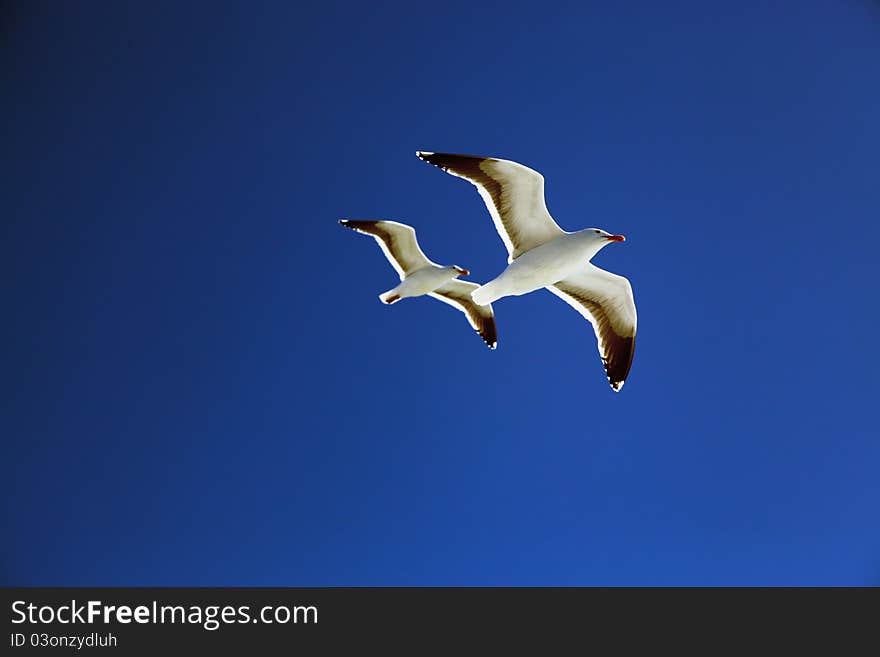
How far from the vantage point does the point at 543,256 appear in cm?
407

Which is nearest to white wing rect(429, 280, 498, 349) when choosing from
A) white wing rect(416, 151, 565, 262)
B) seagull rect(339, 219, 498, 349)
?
seagull rect(339, 219, 498, 349)

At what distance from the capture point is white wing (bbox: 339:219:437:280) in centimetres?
521

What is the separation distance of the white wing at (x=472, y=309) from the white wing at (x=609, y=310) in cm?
108

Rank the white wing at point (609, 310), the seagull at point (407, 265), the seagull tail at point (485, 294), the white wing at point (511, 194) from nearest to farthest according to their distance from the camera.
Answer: the white wing at point (511, 194) → the seagull tail at point (485, 294) → the white wing at point (609, 310) → the seagull at point (407, 265)

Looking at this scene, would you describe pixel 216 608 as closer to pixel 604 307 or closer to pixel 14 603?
pixel 14 603

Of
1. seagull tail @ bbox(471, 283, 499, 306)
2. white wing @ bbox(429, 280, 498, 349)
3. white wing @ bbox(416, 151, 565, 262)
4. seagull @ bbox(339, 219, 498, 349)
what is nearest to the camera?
white wing @ bbox(416, 151, 565, 262)

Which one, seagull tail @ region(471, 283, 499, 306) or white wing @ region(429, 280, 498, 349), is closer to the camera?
seagull tail @ region(471, 283, 499, 306)

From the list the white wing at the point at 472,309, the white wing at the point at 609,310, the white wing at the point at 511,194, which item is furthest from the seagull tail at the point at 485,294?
the white wing at the point at 472,309

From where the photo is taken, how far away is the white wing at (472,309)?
552cm

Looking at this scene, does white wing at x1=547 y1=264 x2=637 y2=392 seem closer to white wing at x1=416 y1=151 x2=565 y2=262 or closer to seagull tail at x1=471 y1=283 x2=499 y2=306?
white wing at x1=416 y1=151 x2=565 y2=262

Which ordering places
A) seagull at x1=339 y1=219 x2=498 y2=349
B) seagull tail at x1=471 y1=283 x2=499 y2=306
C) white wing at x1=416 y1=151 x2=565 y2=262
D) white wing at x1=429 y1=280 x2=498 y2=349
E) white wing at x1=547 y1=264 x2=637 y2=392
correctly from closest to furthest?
white wing at x1=416 y1=151 x2=565 y2=262 < seagull tail at x1=471 y1=283 x2=499 y2=306 < white wing at x1=547 y1=264 x2=637 y2=392 < seagull at x1=339 y1=219 x2=498 y2=349 < white wing at x1=429 y1=280 x2=498 y2=349

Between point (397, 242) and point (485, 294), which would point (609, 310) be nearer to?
point (485, 294)

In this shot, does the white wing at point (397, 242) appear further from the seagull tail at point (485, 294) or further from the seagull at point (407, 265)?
the seagull tail at point (485, 294)

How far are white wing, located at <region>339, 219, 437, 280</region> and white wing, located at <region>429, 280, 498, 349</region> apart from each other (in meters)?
0.32
